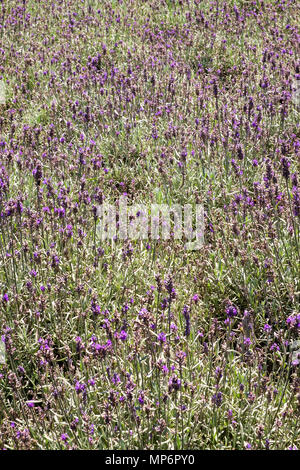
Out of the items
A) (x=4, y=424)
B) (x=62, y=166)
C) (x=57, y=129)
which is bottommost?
(x=4, y=424)

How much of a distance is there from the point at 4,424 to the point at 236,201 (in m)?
2.13

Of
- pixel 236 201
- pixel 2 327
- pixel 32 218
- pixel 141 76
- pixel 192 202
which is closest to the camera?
pixel 2 327

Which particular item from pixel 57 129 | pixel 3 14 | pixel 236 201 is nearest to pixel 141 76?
pixel 57 129

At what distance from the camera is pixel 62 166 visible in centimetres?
451

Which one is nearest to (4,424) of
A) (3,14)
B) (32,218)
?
(32,218)

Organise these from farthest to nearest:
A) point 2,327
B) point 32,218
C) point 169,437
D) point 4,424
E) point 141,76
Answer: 1. point 141,76
2. point 32,218
3. point 2,327
4. point 4,424
5. point 169,437

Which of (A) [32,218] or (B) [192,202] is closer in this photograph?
(A) [32,218]

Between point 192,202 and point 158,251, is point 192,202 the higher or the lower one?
the higher one

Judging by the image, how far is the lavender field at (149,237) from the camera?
2602mm

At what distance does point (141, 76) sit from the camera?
620 cm

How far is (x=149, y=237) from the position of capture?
12.8ft

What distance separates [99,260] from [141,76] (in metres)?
3.18

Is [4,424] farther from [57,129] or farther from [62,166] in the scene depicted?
[57,129]

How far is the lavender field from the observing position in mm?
2602
